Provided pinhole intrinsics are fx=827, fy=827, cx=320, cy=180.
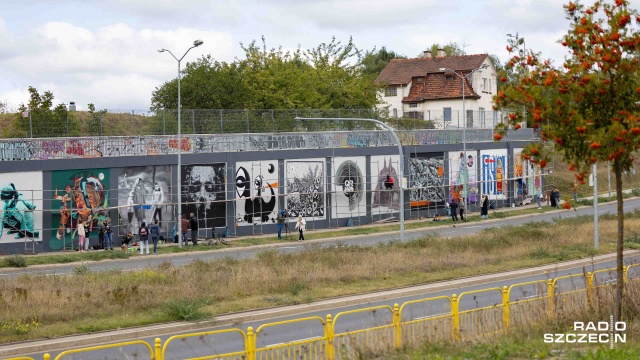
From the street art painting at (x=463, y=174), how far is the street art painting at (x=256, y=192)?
598 inches

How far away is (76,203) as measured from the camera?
133 ft

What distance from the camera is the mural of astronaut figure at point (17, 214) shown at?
3853 centimetres

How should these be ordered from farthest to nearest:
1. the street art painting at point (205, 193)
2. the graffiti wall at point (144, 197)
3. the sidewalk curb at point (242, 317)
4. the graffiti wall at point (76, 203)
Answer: the street art painting at point (205, 193)
the graffiti wall at point (144, 197)
the graffiti wall at point (76, 203)
the sidewalk curb at point (242, 317)

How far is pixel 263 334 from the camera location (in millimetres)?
18188

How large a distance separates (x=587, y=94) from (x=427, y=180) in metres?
42.1

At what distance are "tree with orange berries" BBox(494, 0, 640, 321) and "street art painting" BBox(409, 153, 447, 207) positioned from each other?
3971cm

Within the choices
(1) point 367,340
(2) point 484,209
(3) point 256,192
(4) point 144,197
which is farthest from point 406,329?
(2) point 484,209

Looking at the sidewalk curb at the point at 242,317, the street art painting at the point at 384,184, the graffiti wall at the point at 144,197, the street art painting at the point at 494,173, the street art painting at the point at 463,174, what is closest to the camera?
the sidewalk curb at the point at 242,317

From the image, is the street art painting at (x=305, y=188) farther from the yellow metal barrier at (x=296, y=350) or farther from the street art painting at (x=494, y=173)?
the yellow metal barrier at (x=296, y=350)

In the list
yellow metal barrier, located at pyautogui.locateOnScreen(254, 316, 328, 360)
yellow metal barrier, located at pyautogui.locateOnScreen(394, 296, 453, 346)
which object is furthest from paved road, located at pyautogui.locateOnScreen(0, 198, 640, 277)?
yellow metal barrier, located at pyautogui.locateOnScreen(394, 296, 453, 346)

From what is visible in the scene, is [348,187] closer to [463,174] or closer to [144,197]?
[463,174]

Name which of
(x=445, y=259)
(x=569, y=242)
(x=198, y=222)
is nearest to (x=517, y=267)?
(x=445, y=259)

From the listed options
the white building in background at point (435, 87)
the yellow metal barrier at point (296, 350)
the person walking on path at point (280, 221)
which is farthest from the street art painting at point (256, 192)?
the white building in background at point (435, 87)

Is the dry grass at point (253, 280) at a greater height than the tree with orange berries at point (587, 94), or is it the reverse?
the tree with orange berries at point (587, 94)
